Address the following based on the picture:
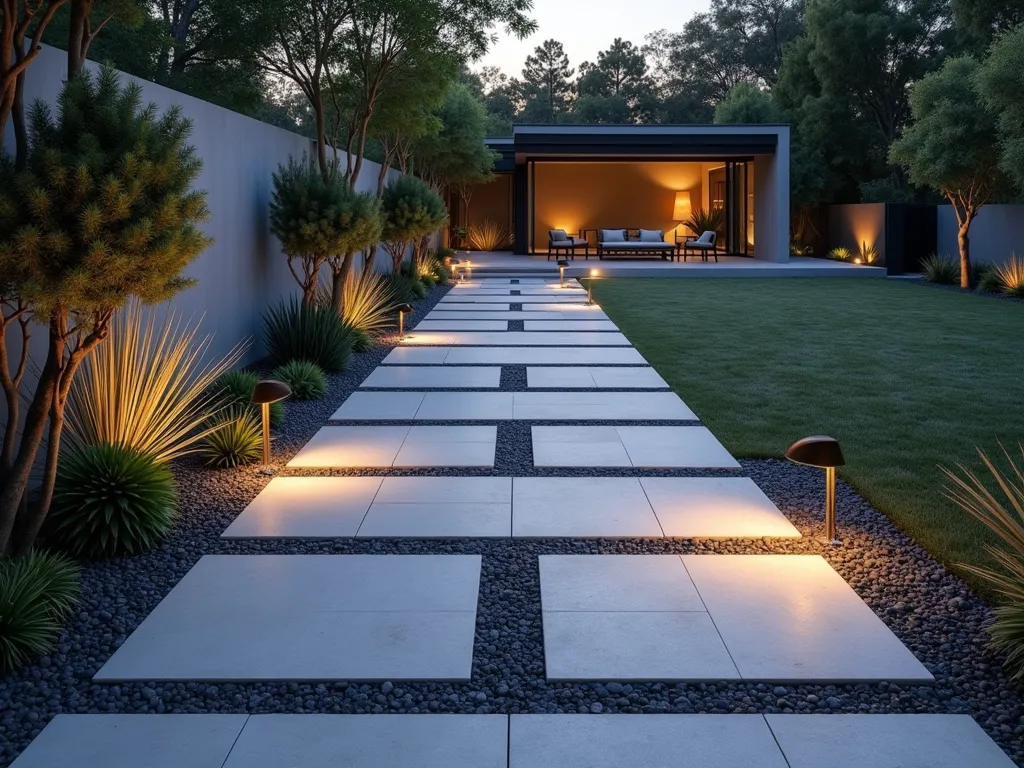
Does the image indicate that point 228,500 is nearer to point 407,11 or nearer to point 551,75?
point 407,11

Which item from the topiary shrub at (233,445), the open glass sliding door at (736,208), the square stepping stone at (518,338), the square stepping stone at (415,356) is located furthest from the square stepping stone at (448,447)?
the open glass sliding door at (736,208)

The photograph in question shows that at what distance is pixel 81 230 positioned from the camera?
11.2ft

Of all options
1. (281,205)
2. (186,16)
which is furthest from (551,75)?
(281,205)

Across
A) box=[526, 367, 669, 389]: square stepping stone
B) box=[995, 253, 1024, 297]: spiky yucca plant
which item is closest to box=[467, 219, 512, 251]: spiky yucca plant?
box=[995, 253, 1024, 297]: spiky yucca plant

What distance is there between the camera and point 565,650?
3117mm

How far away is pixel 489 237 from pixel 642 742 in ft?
91.6

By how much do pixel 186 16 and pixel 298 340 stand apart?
49.6ft

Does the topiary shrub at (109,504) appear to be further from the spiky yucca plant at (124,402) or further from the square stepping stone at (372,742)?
the square stepping stone at (372,742)

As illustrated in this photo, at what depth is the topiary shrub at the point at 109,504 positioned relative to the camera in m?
4.01

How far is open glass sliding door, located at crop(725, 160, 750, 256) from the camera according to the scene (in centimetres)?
2491

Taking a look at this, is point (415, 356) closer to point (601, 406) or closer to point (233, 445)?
point (601, 406)

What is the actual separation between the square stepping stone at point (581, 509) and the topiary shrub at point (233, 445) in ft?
5.00

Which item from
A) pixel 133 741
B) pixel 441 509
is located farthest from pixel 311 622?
pixel 441 509

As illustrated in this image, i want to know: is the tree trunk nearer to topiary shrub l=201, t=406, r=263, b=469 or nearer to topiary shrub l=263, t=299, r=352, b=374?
topiary shrub l=263, t=299, r=352, b=374
